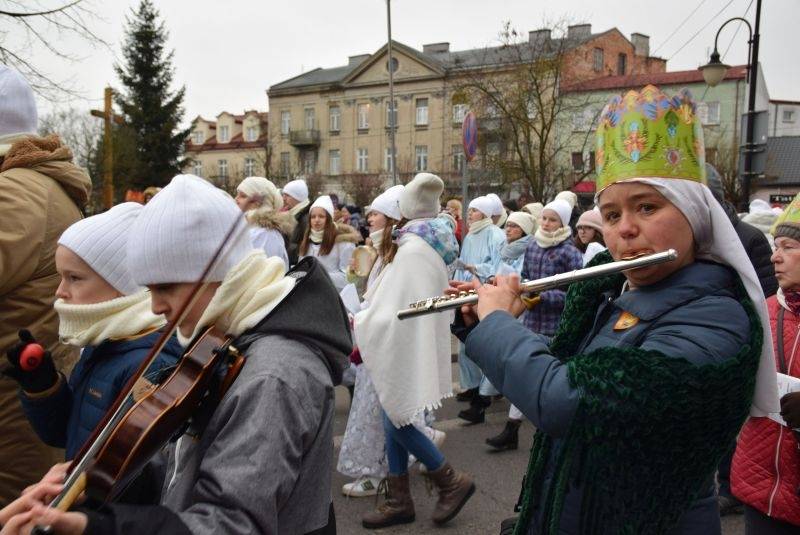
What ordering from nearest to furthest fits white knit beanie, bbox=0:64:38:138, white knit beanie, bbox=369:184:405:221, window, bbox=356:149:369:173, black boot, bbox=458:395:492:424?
white knit beanie, bbox=0:64:38:138 → white knit beanie, bbox=369:184:405:221 → black boot, bbox=458:395:492:424 → window, bbox=356:149:369:173

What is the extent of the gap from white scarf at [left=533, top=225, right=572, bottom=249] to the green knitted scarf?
4347 mm

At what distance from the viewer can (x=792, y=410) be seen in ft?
7.66

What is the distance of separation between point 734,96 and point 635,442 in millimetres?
45649

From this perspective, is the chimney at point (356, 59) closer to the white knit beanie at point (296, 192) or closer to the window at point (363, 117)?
the window at point (363, 117)

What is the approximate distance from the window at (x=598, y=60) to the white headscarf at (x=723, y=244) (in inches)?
1972

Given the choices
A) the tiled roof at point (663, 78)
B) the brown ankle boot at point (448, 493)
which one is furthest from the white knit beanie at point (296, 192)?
the tiled roof at point (663, 78)

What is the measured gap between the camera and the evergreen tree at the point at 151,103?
122 ft

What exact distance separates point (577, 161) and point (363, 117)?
2422 centimetres

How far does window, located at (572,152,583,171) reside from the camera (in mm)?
35250

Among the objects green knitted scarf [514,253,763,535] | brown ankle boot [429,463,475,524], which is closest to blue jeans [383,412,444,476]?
brown ankle boot [429,463,475,524]

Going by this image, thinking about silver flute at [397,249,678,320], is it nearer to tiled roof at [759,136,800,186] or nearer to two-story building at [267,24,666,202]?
tiled roof at [759,136,800,186]

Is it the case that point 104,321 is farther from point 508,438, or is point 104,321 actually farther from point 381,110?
point 381,110

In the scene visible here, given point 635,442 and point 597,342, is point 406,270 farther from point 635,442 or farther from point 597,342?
point 635,442

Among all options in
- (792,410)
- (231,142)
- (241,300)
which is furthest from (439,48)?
(241,300)
